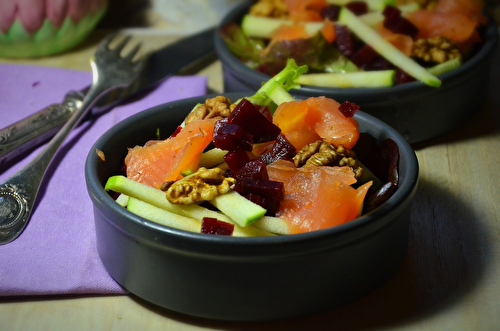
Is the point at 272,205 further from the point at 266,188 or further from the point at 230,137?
the point at 230,137

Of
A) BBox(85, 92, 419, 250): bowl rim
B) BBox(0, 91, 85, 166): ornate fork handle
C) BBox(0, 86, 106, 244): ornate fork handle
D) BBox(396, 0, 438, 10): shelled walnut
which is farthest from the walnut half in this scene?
BBox(396, 0, 438, 10): shelled walnut

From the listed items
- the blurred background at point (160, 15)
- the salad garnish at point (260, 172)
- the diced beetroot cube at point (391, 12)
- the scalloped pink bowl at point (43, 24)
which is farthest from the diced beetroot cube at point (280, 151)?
the blurred background at point (160, 15)

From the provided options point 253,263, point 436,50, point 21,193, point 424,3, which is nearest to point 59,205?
point 21,193

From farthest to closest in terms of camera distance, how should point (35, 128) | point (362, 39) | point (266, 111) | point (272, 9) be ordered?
point (272, 9)
point (362, 39)
point (35, 128)
point (266, 111)

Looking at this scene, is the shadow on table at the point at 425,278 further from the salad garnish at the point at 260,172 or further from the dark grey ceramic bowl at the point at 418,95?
the dark grey ceramic bowl at the point at 418,95

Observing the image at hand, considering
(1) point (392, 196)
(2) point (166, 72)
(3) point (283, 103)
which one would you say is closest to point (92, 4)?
(2) point (166, 72)

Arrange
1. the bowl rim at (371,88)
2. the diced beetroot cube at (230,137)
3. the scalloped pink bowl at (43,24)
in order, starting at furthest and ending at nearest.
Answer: the scalloped pink bowl at (43,24)
the bowl rim at (371,88)
the diced beetroot cube at (230,137)

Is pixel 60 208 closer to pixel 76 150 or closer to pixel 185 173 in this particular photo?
pixel 76 150
